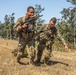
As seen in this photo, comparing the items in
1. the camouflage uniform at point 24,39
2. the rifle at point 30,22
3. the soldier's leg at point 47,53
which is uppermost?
the rifle at point 30,22

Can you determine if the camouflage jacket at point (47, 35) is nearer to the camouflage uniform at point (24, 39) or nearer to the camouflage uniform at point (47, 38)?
the camouflage uniform at point (47, 38)

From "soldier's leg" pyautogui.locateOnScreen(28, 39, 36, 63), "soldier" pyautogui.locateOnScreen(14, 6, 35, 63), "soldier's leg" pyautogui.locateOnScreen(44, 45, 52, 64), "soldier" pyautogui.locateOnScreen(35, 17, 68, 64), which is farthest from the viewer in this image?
"soldier's leg" pyautogui.locateOnScreen(44, 45, 52, 64)

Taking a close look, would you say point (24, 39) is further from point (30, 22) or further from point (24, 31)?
point (30, 22)

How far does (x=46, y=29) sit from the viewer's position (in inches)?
352

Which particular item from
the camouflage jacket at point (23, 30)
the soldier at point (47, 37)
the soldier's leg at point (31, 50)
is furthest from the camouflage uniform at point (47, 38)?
the camouflage jacket at point (23, 30)

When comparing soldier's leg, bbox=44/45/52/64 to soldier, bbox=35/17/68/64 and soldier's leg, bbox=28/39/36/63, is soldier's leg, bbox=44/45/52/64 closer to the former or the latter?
soldier, bbox=35/17/68/64

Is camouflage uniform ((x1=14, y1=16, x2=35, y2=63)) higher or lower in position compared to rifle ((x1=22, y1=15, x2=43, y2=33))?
lower

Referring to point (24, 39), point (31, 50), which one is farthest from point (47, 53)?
point (24, 39)

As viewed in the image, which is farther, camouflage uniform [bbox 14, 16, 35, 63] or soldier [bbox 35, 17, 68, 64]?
soldier [bbox 35, 17, 68, 64]

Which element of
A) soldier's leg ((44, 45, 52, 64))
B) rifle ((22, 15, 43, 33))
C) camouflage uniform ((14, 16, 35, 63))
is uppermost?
rifle ((22, 15, 43, 33))

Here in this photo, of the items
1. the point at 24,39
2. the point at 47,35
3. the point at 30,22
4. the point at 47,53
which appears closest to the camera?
the point at 30,22

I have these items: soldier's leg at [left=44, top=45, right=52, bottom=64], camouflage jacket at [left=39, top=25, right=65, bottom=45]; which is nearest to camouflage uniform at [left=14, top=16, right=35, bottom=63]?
camouflage jacket at [left=39, top=25, right=65, bottom=45]

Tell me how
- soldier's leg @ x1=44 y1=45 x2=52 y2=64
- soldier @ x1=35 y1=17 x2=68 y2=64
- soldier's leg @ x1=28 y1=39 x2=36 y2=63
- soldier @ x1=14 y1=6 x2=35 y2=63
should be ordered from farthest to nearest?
soldier's leg @ x1=44 y1=45 x2=52 y2=64
soldier @ x1=35 y1=17 x2=68 y2=64
soldier's leg @ x1=28 y1=39 x2=36 y2=63
soldier @ x1=14 y1=6 x2=35 y2=63

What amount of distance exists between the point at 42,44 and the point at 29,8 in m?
1.63
